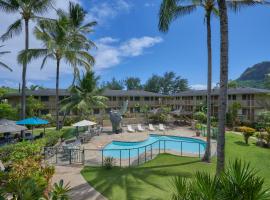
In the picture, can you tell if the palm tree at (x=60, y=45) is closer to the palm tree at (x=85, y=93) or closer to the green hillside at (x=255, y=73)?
the palm tree at (x=85, y=93)

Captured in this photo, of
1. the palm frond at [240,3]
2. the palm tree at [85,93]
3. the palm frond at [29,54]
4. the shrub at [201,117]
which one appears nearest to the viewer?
the palm frond at [240,3]

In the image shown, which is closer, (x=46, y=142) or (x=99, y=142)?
(x=46, y=142)

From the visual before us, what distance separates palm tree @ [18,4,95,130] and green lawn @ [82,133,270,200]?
14035 millimetres

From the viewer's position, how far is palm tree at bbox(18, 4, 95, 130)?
20.8 metres

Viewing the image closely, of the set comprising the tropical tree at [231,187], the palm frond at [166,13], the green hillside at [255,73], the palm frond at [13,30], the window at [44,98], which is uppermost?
the green hillside at [255,73]

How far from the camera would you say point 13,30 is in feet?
65.4

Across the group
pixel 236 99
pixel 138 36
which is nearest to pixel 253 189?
pixel 138 36

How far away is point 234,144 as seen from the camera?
62.6ft

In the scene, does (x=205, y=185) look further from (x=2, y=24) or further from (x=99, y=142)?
(x=2, y=24)

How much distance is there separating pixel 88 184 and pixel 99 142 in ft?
38.1

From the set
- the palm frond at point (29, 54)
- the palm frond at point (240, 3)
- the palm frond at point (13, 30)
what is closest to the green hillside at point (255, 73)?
the palm frond at point (29, 54)

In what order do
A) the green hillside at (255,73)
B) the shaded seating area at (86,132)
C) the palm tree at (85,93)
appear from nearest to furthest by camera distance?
the shaded seating area at (86,132)
the palm tree at (85,93)
the green hillside at (255,73)

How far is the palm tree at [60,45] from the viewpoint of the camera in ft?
68.3

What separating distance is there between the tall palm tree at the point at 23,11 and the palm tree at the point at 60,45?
1150 mm
